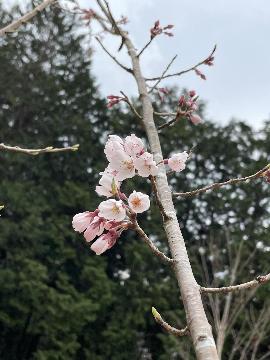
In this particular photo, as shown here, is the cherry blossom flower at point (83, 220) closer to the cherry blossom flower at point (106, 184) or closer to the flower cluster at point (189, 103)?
the cherry blossom flower at point (106, 184)

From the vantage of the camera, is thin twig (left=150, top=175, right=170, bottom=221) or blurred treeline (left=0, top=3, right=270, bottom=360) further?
blurred treeline (left=0, top=3, right=270, bottom=360)

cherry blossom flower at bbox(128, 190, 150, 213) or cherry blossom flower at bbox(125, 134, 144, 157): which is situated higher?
cherry blossom flower at bbox(125, 134, 144, 157)

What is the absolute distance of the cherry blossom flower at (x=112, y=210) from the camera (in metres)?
1.05

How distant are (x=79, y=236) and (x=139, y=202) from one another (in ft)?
35.8

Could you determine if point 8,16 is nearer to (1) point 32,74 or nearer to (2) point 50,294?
(1) point 32,74

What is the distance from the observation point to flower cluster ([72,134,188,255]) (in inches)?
41.8

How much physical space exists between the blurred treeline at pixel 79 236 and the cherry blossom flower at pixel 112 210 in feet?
19.8

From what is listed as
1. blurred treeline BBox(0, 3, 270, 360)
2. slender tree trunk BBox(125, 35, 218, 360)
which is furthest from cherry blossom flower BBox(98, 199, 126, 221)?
blurred treeline BBox(0, 3, 270, 360)

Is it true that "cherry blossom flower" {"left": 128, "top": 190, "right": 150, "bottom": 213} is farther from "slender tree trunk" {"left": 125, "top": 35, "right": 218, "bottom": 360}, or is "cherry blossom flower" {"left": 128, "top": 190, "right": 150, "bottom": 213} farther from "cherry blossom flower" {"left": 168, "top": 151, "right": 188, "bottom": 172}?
"cherry blossom flower" {"left": 168, "top": 151, "right": 188, "bottom": 172}

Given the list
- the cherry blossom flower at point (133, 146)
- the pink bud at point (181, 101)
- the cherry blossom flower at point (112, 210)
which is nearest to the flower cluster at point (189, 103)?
the pink bud at point (181, 101)

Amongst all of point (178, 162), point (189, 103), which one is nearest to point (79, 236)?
point (189, 103)

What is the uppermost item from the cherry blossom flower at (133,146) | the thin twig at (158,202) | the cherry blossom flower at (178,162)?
the cherry blossom flower at (178,162)

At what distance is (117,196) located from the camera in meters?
1.09

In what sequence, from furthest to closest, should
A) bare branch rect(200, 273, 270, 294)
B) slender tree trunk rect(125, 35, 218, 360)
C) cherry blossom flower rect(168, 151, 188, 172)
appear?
cherry blossom flower rect(168, 151, 188, 172) → bare branch rect(200, 273, 270, 294) → slender tree trunk rect(125, 35, 218, 360)
